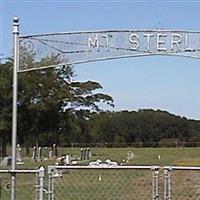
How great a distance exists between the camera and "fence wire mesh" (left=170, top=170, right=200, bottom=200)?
15.3 m

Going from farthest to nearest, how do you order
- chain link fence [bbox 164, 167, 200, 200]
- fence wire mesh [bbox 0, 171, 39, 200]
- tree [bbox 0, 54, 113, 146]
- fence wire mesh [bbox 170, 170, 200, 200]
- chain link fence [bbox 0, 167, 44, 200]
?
1. tree [bbox 0, 54, 113, 146]
2. fence wire mesh [bbox 170, 170, 200, 200]
3. chain link fence [bbox 164, 167, 200, 200]
4. fence wire mesh [bbox 0, 171, 39, 200]
5. chain link fence [bbox 0, 167, 44, 200]

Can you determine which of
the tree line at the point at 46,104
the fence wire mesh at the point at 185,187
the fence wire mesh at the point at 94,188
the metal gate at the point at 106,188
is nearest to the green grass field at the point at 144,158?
the tree line at the point at 46,104

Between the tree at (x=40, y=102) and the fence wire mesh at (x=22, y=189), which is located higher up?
the tree at (x=40, y=102)

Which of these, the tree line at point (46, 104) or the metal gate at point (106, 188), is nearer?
the metal gate at point (106, 188)

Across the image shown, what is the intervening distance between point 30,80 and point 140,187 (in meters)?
30.0

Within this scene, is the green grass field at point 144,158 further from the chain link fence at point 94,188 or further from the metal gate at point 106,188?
the chain link fence at point 94,188

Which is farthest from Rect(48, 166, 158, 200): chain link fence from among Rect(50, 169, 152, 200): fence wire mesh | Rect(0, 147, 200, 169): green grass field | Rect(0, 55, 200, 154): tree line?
Rect(0, 55, 200, 154): tree line

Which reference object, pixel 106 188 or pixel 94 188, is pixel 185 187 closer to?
pixel 106 188

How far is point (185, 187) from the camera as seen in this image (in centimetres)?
1756

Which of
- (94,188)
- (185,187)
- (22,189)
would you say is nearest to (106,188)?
(94,188)

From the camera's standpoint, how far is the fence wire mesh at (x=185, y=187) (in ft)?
50.1

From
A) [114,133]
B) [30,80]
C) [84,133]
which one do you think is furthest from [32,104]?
[114,133]

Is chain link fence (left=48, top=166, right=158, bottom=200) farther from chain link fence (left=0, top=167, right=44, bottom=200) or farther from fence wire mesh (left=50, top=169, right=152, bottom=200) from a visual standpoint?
chain link fence (left=0, top=167, right=44, bottom=200)

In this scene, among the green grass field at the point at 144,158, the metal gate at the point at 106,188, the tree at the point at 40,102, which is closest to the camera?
the metal gate at the point at 106,188
